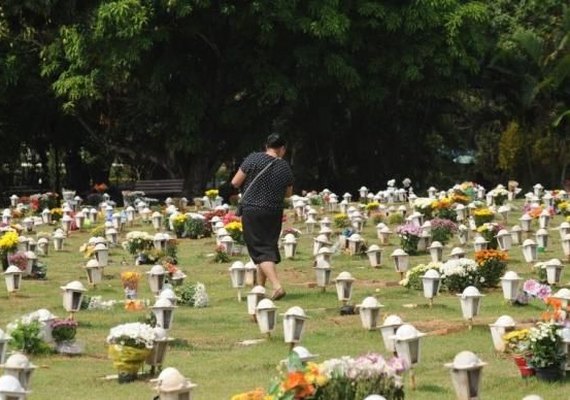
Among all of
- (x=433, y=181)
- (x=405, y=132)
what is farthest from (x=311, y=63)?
(x=433, y=181)

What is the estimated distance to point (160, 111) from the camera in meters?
31.6

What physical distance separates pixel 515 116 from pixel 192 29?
501 inches

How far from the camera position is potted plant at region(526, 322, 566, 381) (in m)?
7.81

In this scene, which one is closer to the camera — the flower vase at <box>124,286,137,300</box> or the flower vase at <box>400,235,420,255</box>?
the flower vase at <box>124,286,137,300</box>

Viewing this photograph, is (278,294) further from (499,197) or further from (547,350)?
(499,197)

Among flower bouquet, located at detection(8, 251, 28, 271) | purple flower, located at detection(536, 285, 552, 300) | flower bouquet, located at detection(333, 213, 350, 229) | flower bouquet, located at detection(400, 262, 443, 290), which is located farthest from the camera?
flower bouquet, located at detection(333, 213, 350, 229)

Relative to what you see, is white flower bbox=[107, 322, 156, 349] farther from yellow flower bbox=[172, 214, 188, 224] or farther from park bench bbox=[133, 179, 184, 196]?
park bench bbox=[133, 179, 184, 196]

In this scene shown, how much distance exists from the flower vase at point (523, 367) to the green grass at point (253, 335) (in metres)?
0.09

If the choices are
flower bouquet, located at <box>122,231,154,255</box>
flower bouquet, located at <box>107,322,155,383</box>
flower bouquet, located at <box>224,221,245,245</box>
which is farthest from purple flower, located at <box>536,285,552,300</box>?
flower bouquet, located at <box>122,231,154,255</box>

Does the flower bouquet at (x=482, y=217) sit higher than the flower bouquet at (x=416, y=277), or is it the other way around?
the flower bouquet at (x=482, y=217)

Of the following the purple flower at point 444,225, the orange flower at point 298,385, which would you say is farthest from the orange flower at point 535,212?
the orange flower at point 298,385

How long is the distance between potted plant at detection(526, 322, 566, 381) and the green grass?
0.10 metres

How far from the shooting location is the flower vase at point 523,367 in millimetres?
8000

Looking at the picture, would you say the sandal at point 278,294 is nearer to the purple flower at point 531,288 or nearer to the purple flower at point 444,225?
the purple flower at point 531,288
